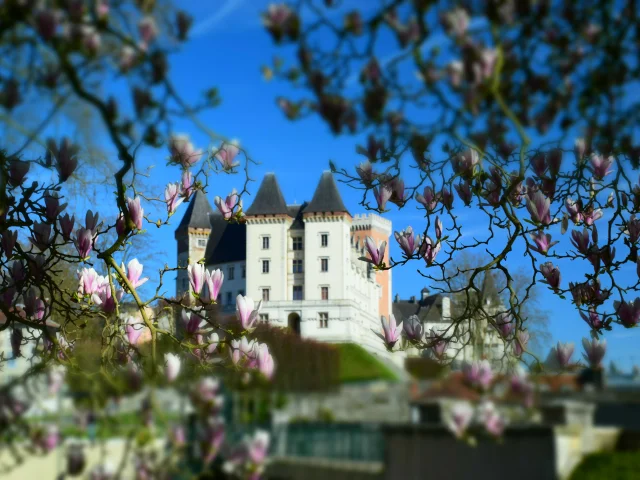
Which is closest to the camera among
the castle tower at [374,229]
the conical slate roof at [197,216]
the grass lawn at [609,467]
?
the grass lawn at [609,467]

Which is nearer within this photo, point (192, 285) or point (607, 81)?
point (607, 81)

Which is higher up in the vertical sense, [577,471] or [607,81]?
[607,81]

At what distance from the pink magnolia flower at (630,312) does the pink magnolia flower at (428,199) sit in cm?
63

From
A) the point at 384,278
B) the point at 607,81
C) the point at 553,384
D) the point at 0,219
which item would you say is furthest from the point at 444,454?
the point at 384,278

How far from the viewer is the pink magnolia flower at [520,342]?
2.24 metres

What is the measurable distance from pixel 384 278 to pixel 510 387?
43.3m

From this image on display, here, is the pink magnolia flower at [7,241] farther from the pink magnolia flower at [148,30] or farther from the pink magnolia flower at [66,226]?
the pink magnolia flower at [148,30]

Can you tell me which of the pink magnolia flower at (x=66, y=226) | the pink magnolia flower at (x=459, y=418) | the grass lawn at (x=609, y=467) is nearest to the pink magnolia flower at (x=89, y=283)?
the pink magnolia flower at (x=66, y=226)

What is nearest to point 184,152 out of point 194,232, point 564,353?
point 564,353

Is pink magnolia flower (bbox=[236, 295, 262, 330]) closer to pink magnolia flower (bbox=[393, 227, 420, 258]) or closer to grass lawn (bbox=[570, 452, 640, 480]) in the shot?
pink magnolia flower (bbox=[393, 227, 420, 258])

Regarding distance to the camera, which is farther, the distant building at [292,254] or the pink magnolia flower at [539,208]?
the distant building at [292,254]

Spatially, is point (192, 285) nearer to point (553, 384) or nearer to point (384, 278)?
point (553, 384)

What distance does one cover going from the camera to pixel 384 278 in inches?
1738

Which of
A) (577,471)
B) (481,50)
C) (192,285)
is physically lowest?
(577,471)
